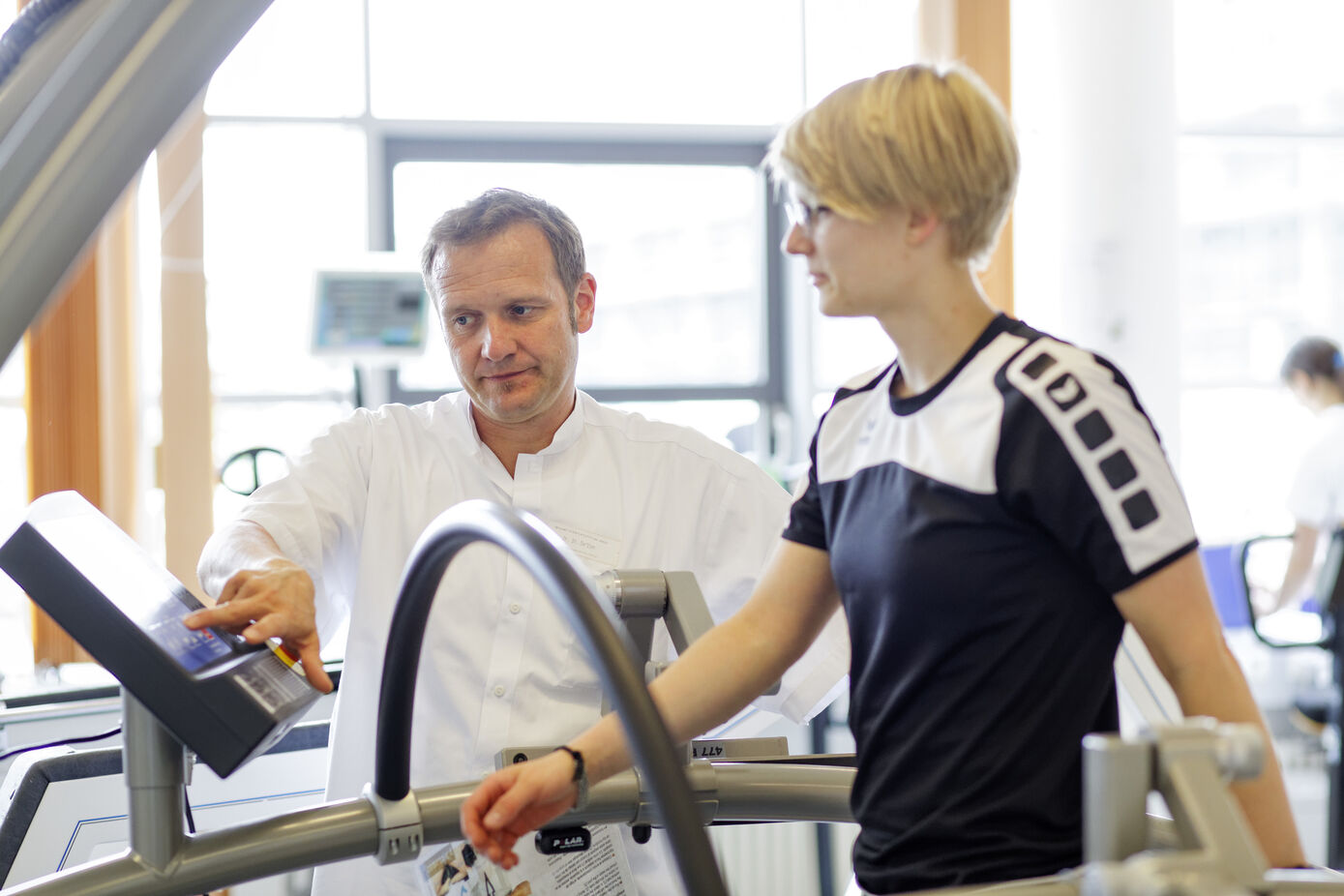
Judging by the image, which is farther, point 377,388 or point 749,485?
point 377,388

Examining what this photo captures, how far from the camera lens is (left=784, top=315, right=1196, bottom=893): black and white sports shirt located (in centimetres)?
87

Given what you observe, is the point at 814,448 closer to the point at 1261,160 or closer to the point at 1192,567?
the point at 1192,567

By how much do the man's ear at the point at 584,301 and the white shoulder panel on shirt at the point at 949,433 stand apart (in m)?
0.89

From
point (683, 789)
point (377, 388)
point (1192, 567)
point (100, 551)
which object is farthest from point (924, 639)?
point (377, 388)

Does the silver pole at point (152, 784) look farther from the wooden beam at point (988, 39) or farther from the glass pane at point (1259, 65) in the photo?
the glass pane at point (1259, 65)

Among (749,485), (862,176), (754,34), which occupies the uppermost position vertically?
(754,34)

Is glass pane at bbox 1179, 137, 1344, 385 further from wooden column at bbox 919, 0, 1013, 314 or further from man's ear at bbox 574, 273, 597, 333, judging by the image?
man's ear at bbox 574, 273, 597, 333

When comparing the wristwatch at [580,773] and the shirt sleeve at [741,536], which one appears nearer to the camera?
the wristwatch at [580,773]

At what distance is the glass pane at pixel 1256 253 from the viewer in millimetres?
5238

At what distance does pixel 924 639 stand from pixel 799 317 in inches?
153

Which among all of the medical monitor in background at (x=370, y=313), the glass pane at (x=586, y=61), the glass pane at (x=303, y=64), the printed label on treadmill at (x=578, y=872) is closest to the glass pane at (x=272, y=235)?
the glass pane at (x=303, y=64)

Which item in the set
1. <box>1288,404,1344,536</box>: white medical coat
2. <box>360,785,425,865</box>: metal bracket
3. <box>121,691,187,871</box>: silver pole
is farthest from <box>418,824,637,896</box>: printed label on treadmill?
<box>1288,404,1344,536</box>: white medical coat

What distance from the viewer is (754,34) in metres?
4.64

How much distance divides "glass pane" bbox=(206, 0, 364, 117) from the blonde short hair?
12.0 ft
